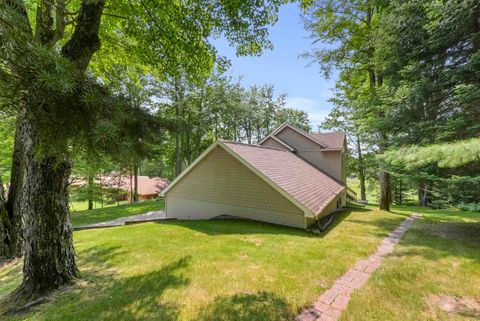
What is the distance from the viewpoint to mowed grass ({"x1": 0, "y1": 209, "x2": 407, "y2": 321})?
11.9 ft

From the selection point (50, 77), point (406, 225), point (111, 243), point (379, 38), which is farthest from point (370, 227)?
point (50, 77)

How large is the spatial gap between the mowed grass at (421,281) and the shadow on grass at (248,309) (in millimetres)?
1084

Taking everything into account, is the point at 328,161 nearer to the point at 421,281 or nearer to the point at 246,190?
the point at 246,190

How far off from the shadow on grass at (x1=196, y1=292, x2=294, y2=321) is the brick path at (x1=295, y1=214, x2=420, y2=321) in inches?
13.3

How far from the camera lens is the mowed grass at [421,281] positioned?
377cm

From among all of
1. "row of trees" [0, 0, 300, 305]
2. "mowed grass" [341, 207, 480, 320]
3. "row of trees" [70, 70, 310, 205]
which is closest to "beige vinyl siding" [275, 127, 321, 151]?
"row of trees" [70, 70, 310, 205]

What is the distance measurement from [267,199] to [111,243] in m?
6.30

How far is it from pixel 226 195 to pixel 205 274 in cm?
643

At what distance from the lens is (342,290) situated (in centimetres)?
452

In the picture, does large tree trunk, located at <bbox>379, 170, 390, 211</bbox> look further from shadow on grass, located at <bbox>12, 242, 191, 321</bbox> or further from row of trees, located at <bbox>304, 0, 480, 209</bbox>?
shadow on grass, located at <bbox>12, 242, 191, 321</bbox>

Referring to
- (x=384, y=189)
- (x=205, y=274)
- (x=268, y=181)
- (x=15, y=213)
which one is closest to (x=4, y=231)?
(x=15, y=213)

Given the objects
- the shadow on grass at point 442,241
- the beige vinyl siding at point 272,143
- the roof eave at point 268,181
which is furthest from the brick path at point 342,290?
the beige vinyl siding at point 272,143

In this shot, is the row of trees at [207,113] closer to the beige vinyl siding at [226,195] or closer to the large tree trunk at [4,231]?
the beige vinyl siding at [226,195]

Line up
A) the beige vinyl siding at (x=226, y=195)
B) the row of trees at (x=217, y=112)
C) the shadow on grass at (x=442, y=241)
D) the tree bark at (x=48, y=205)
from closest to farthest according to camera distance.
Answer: the tree bark at (x=48, y=205) → the shadow on grass at (x=442, y=241) → the beige vinyl siding at (x=226, y=195) → the row of trees at (x=217, y=112)
